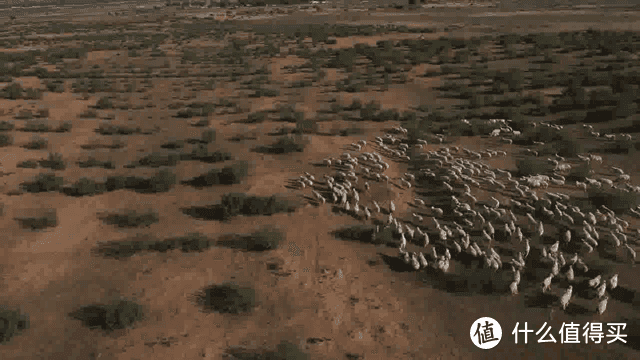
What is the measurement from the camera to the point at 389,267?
11.1 meters

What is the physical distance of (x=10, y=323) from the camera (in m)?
9.12

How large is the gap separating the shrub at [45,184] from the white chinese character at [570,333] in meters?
17.2

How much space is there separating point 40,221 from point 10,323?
5217mm

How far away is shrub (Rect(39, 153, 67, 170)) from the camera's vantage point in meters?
17.9

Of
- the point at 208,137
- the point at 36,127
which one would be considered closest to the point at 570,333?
the point at 208,137

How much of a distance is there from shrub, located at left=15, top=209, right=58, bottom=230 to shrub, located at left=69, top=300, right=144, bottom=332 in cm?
496

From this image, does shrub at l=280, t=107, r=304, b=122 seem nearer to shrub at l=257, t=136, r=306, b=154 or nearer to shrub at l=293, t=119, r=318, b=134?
shrub at l=293, t=119, r=318, b=134

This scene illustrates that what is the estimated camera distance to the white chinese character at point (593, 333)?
8.76 meters

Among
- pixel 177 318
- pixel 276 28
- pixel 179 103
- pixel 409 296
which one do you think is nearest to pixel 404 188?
pixel 409 296

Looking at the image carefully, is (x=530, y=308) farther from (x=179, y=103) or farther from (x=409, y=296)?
(x=179, y=103)

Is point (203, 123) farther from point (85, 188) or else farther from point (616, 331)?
point (616, 331)

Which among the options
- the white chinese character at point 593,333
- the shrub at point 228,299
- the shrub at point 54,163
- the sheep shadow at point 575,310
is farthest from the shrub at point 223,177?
the white chinese character at point 593,333

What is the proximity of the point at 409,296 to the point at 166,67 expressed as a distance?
36.2m

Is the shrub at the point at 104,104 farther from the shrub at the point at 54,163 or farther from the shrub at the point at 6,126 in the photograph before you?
the shrub at the point at 54,163
